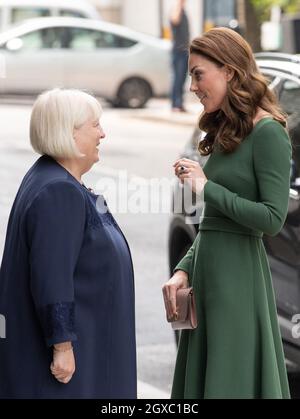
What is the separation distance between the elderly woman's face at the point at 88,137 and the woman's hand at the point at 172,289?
0.67 metres

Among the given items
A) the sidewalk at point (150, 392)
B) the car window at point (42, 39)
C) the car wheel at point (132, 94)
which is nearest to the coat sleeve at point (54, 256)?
the sidewalk at point (150, 392)

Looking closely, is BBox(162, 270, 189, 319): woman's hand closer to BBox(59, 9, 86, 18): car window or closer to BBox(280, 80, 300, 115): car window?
BBox(280, 80, 300, 115): car window

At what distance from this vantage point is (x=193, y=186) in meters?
4.34

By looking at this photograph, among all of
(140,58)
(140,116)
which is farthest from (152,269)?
(140,58)

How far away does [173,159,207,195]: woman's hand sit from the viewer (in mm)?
4332

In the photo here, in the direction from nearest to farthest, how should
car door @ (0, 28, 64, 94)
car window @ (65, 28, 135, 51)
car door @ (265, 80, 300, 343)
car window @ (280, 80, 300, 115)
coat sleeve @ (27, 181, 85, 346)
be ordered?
coat sleeve @ (27, 181, 85, 346) → car door @ (265, 80, 300, 343) → car window @ (280, 80, 300, 115) → car door @ (0, 28, 64, 94) → car window @ (65, 28, 135, 51)

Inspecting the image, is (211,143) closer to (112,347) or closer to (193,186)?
(193,186)

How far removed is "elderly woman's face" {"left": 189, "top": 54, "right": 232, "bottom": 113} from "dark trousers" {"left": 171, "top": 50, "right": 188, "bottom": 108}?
693 inches

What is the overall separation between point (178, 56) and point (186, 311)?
18004mm

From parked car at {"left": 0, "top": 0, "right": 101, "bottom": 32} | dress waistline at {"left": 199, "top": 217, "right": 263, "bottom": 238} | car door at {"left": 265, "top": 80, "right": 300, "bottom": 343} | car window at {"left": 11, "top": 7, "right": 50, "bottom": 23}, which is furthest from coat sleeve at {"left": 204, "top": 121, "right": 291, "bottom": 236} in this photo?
car window at {"left": 11, "top": 7, "right": 50, "bottom": 23}

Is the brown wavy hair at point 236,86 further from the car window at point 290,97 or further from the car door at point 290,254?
the car window at point 290,97

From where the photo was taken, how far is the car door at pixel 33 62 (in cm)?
2309

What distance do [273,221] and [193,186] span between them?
30cm

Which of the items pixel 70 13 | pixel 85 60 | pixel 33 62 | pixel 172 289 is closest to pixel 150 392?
pixel 172 289
